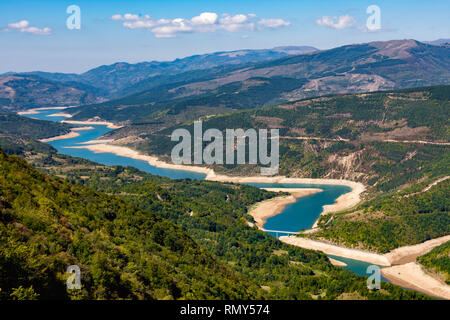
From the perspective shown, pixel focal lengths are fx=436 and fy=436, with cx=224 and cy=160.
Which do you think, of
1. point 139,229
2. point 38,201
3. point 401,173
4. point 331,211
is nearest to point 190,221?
point 139,229

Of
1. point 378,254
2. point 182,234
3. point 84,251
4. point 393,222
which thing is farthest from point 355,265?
point 84,251

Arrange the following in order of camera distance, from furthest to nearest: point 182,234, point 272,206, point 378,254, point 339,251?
point 272,206
point 339,251
point 378,254
point 182,234

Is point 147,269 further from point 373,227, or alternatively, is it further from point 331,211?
point 331,211

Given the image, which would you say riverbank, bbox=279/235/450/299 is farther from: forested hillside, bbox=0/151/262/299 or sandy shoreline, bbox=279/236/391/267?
forested hillside, bbox=0/151/262/299

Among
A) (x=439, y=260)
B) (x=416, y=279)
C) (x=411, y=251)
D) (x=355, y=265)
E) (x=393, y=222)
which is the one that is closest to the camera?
(x=416, y=279)

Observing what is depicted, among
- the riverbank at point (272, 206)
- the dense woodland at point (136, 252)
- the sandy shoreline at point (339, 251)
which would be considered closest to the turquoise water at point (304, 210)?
the riverbank at point (272, 206)

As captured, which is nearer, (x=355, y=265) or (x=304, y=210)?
(x=355, y=265)

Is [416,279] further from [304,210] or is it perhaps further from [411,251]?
[304,210]

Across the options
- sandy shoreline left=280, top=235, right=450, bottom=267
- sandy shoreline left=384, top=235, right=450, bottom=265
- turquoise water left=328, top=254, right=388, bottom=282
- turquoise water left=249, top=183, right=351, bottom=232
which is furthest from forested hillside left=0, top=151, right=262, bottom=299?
turquoise water left=249, top=183, right=351, bottom=232
